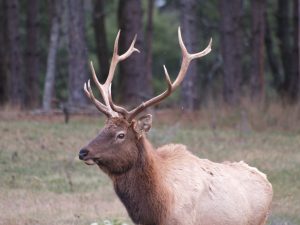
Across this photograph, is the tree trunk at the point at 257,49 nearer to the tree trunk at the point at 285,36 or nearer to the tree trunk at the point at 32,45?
the tree trunk at the point at 285,36

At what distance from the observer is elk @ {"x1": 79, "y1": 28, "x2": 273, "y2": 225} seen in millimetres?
8586

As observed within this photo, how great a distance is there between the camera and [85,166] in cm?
1545

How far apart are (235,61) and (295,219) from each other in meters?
16.4

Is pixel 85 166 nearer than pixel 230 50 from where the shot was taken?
Yes

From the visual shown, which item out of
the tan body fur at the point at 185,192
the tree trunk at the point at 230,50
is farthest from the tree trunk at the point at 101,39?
the tan body fur at the point at 185,192

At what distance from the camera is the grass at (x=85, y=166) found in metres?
12.3

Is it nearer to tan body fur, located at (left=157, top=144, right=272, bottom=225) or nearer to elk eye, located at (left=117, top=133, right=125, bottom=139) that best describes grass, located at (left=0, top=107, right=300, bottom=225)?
tan body fur, located at (left=157, top=144, right=272, bottom=225)

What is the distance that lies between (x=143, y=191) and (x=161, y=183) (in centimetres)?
20

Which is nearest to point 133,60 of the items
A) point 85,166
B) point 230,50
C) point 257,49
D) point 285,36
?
point 230,50

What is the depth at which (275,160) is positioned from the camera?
16094mm

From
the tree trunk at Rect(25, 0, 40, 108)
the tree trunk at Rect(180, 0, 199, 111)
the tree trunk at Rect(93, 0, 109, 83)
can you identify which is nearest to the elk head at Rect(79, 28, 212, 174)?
the tree trunk at Rect(180, 0, 199, 111)

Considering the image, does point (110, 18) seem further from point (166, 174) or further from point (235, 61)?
point (166, 174)

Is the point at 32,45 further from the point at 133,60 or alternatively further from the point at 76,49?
the point at 133,60

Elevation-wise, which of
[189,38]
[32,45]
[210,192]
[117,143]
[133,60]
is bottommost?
[32,45]
